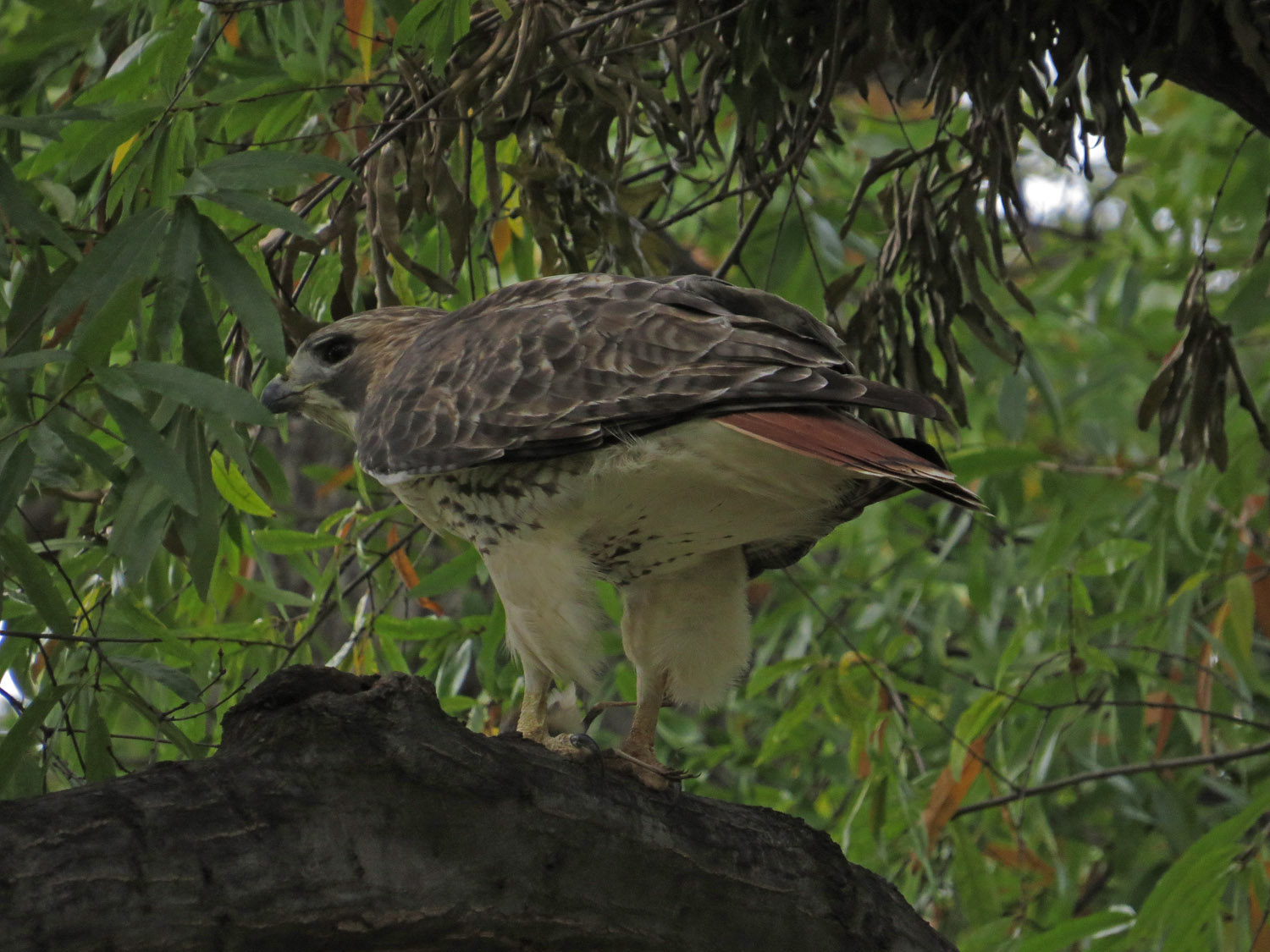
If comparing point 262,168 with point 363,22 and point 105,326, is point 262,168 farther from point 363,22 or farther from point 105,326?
point 363,22

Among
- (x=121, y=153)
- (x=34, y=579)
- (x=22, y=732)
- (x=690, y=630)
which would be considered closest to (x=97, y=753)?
(x=22, y=732)

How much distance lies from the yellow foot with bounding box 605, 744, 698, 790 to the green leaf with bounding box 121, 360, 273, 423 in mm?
894

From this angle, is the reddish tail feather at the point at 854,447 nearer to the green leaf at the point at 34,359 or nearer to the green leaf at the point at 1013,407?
the green leaf at the point at 34,359

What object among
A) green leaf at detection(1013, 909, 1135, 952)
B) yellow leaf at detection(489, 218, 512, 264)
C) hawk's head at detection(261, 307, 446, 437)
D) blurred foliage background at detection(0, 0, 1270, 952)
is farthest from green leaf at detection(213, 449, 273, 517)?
green leaf at detection(1013, 909, 1135, 952)

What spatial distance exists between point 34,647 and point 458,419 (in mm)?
1040

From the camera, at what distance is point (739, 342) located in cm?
240

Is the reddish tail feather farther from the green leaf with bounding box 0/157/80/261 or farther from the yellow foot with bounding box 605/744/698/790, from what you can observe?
the green leaf with bounding box 0/157/80/261

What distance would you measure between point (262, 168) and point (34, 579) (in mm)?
742

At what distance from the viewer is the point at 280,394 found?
3.08m

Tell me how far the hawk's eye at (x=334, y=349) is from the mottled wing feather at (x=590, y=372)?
0.24m

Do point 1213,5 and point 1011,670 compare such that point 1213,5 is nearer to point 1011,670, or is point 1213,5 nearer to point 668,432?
point 668,432

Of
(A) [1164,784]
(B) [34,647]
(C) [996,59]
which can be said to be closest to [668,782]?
(B) [34,647]

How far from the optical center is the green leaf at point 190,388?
2027 millimetres

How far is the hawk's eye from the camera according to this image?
304 cm
